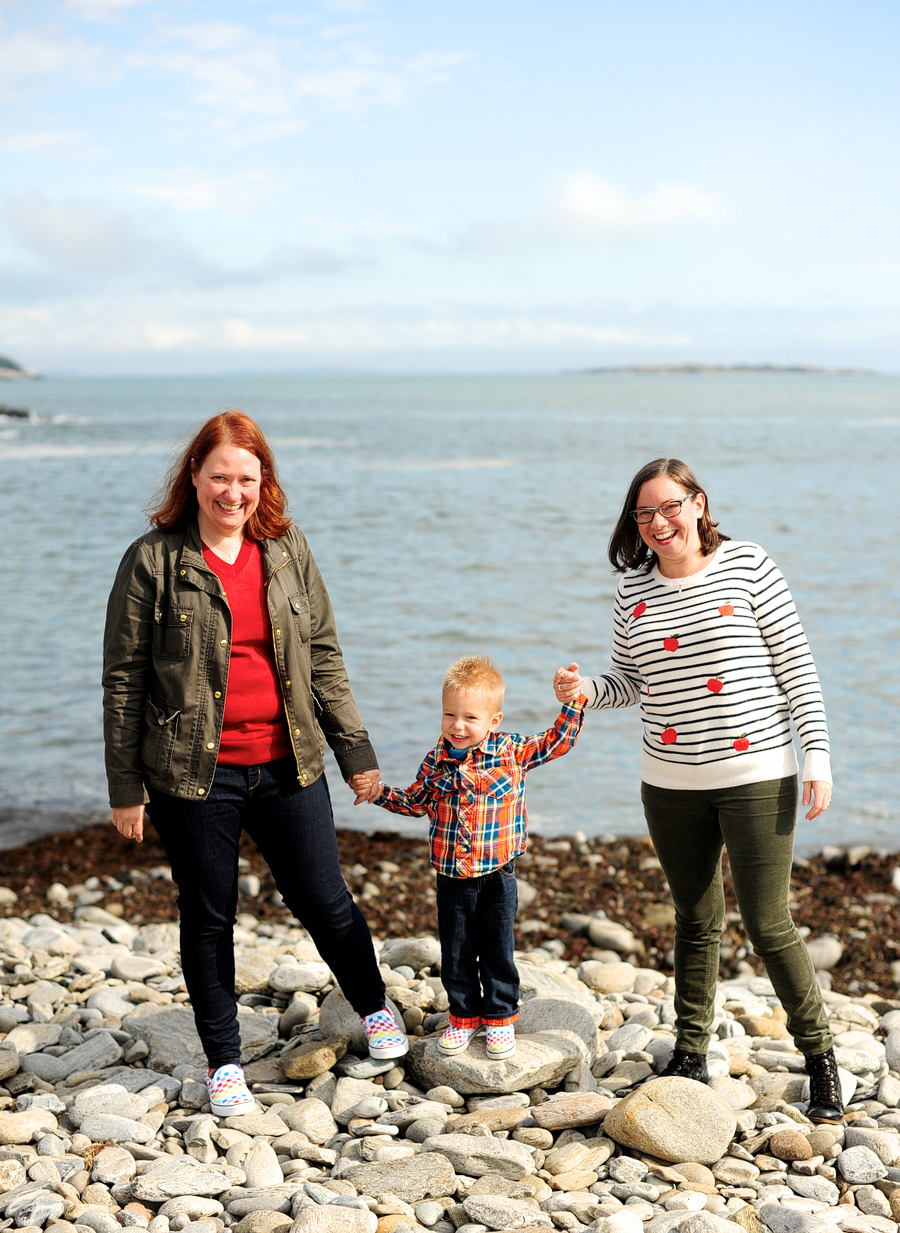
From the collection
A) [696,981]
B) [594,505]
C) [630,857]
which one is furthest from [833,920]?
[594,505]

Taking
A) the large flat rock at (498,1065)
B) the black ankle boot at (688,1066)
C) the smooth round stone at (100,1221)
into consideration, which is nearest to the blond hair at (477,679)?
the large flat rock at (498,1065)

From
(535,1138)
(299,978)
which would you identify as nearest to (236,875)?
(299,978)

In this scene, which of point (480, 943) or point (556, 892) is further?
point (556, 892)

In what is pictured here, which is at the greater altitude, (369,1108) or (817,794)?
(817,794)

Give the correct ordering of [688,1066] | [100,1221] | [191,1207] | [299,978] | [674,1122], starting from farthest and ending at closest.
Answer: [299,978], [688,1066], [674,1122], [191,1207], [100,1221]

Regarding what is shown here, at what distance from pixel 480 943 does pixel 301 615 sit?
1.40 metres

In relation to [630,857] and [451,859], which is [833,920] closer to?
[630,857]

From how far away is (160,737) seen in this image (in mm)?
3926

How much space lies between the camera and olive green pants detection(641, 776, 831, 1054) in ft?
12.9

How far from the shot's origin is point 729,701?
3.92 m

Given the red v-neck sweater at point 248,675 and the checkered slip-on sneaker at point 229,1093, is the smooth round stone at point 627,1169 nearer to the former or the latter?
the checkered slip-on sneaker at point 229,1093

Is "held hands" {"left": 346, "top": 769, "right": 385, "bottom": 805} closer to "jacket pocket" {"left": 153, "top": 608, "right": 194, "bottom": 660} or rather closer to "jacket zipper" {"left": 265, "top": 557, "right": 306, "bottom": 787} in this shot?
"jacket zipper" {"left": 265, "top": 557, "right": 306, "bottom": 787}

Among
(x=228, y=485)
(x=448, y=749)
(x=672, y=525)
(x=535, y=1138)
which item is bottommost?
(x=535, y=1138)

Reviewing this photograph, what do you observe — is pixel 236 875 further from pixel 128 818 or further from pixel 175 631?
pixel 175 631
